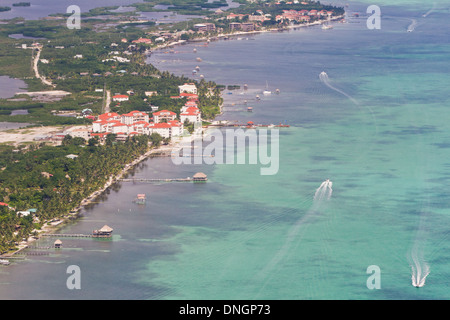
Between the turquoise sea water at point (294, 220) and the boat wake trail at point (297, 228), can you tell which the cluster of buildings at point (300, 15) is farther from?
the boat wake trail at point (297, 228)

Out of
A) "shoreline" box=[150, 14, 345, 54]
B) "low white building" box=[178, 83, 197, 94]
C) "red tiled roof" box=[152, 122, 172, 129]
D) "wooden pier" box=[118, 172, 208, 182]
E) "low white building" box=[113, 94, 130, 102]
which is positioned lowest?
"wooden pier" box=[118, 172, 208, 182]

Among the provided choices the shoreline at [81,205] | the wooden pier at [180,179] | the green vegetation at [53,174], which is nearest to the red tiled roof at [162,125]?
the shoreline at [81,205]

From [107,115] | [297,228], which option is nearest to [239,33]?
[107,115]

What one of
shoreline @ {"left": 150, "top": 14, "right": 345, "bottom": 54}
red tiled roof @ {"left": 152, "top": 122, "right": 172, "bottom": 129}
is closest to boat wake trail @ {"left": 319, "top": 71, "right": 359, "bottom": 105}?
red tiled roof @ {"left": 152, "top": 122, "right": 172, "bottom": 129}

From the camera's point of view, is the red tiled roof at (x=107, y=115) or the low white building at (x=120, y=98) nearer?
the red tiled roof at (x=107, y=115)

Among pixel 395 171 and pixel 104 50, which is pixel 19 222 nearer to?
pixel 395 171

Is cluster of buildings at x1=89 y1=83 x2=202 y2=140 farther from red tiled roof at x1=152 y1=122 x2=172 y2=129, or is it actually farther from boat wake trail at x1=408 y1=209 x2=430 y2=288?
boat wake trail at x1=408 y1=209 x2=430 y2=288
